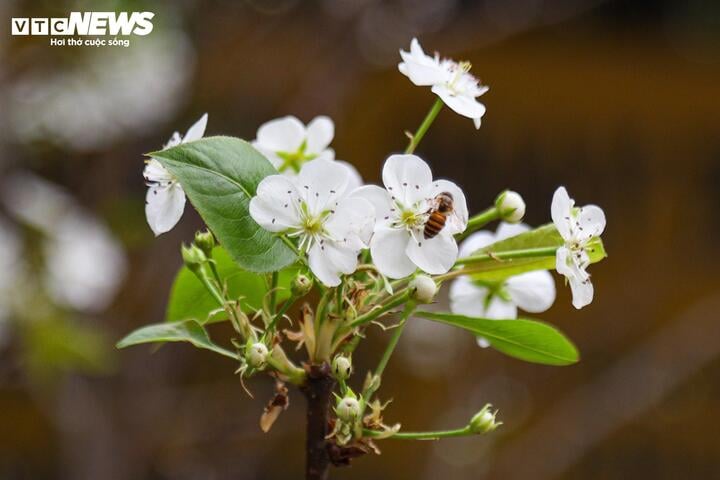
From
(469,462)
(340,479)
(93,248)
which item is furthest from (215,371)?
(93,248)

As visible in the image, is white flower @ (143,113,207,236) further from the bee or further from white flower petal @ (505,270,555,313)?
white flower petal @ (505,270,555,313)

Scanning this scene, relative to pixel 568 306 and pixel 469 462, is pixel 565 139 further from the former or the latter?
pixel 469 462

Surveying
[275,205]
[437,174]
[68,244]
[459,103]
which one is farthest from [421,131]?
[437,174]

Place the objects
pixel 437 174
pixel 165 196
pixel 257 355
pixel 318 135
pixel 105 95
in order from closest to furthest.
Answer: pixel 257 355 < pixel 165 196 < pixel 318 135 < pixel 105 95 < pixel 437 174

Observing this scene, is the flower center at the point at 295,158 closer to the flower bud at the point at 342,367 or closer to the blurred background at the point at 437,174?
the flower bud at the point at 342,367

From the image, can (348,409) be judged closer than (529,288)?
Yes

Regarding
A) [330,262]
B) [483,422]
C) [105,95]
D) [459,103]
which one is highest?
[105,95]

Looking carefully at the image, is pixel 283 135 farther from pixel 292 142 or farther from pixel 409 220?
pixel 409 220
